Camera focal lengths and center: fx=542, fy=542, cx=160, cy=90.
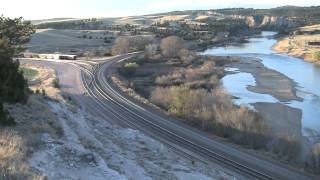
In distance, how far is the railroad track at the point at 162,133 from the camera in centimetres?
3111

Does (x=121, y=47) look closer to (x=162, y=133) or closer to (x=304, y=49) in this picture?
(x=304, y=49)

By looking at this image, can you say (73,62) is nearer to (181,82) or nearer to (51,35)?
(181,82)

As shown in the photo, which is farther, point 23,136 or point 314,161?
point 314,161

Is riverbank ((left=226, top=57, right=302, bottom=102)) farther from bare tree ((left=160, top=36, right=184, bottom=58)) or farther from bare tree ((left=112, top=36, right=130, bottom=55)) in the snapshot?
bare tree ((left=112, top=36, right=130, bottom=55))

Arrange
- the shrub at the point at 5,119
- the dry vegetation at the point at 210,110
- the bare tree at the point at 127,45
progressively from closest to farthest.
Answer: the shrub at the point at 5,119 < the dry vegetation at the point at 210,110 < the bare tree at the point at 127,45

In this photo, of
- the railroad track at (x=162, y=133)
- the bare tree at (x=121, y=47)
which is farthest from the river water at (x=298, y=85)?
the bare tree at (x=121, y=47)

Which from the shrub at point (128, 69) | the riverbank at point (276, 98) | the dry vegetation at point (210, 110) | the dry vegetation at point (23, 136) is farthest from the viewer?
the shrub at point (128, 69)

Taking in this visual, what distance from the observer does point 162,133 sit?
38.3 metres

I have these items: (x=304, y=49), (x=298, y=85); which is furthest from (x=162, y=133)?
(x=304, y=49)

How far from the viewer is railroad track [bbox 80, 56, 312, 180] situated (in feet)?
102

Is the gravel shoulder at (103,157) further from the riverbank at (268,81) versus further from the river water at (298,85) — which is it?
the riverbank at (268,81)

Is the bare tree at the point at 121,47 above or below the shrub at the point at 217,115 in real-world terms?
below

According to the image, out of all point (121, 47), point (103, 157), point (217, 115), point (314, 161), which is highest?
point (103, 157)

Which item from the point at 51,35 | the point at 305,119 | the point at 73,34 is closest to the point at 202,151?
the point at 305,119
